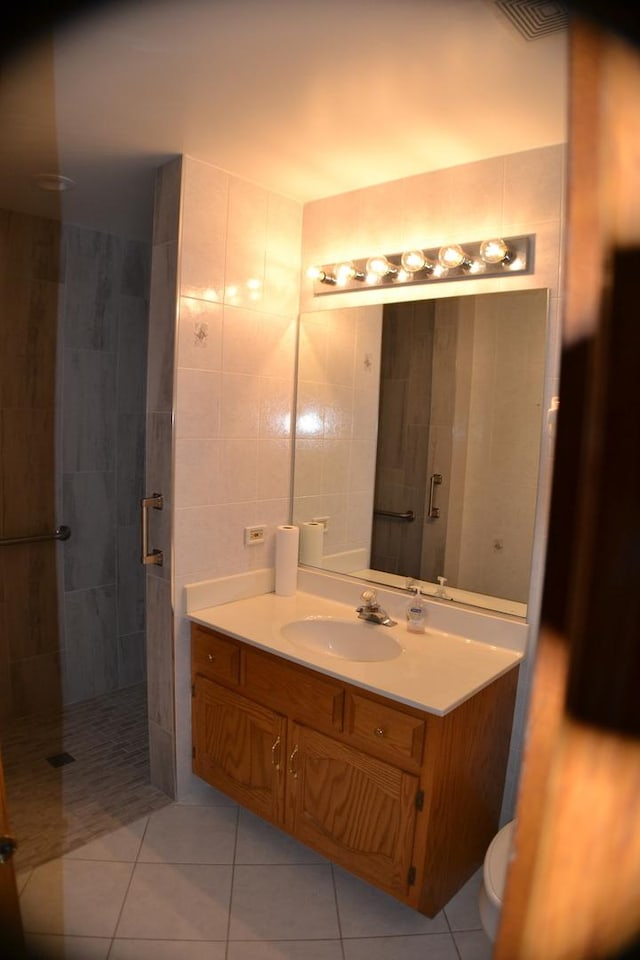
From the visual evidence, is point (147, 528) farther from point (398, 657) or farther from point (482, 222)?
point (482, 222)

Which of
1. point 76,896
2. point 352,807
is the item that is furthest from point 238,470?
point 76,896

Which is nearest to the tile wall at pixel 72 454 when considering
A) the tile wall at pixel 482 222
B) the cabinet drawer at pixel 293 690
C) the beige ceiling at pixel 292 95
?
the beige ceiling at pixel 292 95

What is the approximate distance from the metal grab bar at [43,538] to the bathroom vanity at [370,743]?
1082 mm

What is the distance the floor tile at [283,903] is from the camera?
5.54 ft

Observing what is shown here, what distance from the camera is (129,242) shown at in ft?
9.89

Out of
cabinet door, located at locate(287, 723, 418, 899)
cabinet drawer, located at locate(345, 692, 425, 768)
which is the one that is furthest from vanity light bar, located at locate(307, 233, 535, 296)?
cabinet door, located at locate(287, 723, 418, 899)

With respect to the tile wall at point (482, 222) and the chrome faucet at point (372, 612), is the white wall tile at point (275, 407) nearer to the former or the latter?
the tile wall at point (482, 222)

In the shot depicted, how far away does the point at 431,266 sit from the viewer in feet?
6.73

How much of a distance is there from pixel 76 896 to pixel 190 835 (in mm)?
410

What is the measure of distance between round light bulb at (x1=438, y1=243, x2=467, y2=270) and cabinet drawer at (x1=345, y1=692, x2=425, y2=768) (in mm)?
1418

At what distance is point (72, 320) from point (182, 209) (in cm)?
112

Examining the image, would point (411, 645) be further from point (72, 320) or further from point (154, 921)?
point (72, 320)

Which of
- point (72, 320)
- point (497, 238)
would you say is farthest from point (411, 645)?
point (72, 320)

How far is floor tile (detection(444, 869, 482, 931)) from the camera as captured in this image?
1.74 metres
